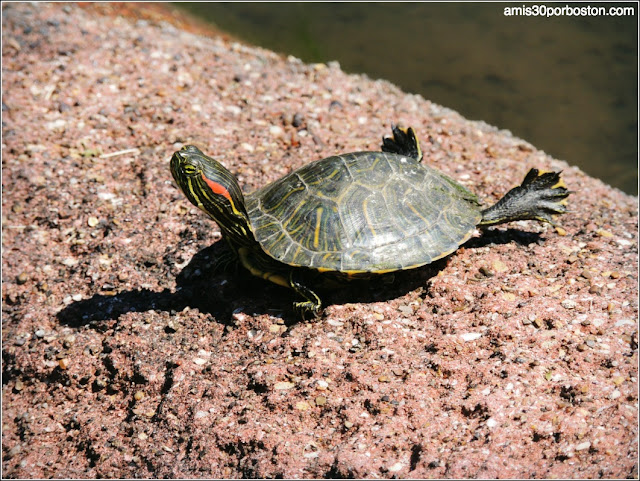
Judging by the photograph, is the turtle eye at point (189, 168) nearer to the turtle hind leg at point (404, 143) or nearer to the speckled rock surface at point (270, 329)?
the speckled rock surface at point (270, 329)

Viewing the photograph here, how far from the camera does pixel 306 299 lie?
3.82 metres

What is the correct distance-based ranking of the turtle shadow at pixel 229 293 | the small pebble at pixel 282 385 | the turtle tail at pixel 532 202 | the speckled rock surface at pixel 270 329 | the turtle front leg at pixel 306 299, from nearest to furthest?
the speckled rock surface at pixel 270 329 < the small pebble at pixel 282 385 < the turtle front leg at pixel 306 299 < the turtle shadow at pixel 229 293 < the turtle tail at pixel 532 202

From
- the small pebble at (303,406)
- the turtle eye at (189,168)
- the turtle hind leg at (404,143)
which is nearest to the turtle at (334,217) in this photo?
the turtle eye at (189,168)

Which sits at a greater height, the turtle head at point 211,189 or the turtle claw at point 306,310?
the turtle head at point 211,189

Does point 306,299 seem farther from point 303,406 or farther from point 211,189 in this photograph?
point 211,189

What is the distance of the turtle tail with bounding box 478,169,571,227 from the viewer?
13.7ft

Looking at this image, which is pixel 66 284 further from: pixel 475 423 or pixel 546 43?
pixel 546 43

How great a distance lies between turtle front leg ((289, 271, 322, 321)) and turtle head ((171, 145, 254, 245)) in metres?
0.42

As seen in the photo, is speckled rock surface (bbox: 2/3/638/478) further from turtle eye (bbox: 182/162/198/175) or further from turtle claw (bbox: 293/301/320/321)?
turtle eye (bbox: 182/162/198/175)

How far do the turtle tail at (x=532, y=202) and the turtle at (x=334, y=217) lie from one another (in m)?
0.06

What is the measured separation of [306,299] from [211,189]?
0.98m

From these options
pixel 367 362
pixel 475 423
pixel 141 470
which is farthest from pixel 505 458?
pixel 141 470

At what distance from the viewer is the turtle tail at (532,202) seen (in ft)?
13.7

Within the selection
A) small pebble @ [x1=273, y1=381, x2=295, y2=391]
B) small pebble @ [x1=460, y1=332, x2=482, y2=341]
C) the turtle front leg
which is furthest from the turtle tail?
small pebble @ [x1=273, y1=381, x2=295, y2=391]
